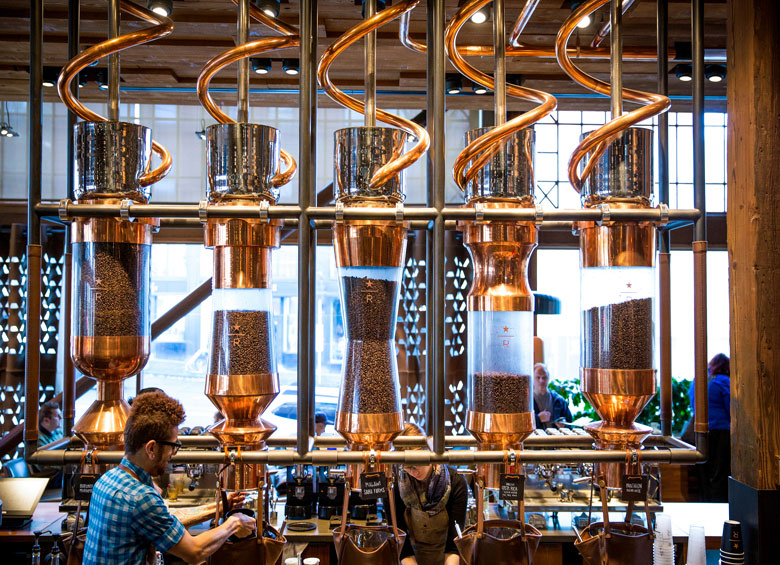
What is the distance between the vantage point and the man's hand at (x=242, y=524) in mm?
1354

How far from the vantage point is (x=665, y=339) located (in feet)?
5.54

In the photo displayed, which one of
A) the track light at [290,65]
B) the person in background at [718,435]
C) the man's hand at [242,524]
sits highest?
the track light at [290,65]

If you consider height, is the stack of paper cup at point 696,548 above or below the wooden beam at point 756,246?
below

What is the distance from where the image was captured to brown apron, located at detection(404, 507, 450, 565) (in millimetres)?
2982

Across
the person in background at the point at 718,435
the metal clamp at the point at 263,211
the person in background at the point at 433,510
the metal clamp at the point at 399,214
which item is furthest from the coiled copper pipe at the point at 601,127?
the person in background at the point at 718,435

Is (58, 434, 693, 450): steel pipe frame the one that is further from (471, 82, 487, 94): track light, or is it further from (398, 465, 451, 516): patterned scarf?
(471, 82, 487, 94): track light

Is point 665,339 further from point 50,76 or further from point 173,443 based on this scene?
point 50,76

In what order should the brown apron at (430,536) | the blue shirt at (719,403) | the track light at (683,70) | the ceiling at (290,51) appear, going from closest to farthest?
the ceiling at (290,51), the track light at (683,70), the brown apron at (430,536), the blue shirt at (719,403)

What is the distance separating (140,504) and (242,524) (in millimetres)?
684

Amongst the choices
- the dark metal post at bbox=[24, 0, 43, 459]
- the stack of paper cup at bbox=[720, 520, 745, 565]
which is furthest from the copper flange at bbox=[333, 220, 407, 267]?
the stack of paper cup at bbox=[720, 520, 745, 565]

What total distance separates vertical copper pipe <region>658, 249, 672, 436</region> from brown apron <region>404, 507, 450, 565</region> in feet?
4.94

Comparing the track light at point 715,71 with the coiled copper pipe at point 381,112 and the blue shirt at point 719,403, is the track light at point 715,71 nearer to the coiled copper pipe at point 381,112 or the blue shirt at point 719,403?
the coiled copper pipe at point 381,112

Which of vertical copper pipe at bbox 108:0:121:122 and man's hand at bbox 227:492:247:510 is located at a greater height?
vertical copper pipe at bbox 108:0:121:122

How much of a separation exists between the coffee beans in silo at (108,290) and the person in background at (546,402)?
4.81 m
